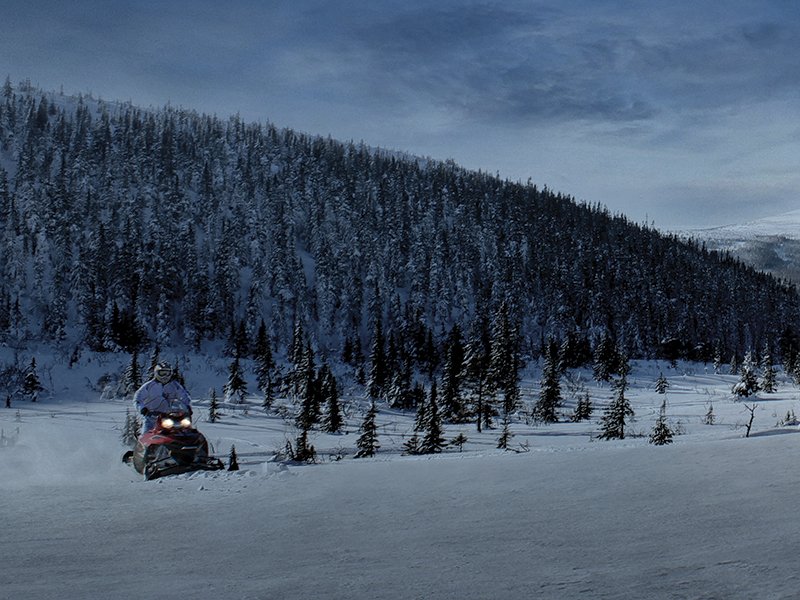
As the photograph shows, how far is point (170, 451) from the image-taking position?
413 inches

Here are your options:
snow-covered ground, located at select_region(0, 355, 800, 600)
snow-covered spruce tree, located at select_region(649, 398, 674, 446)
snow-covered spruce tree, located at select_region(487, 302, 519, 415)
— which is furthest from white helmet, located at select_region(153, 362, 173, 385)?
snow-covered spruce tree, located at select_region(487, 302, 519, 415)

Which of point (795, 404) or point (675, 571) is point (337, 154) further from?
point (675, 571)

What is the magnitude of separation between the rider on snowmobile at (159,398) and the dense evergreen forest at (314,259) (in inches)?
2272

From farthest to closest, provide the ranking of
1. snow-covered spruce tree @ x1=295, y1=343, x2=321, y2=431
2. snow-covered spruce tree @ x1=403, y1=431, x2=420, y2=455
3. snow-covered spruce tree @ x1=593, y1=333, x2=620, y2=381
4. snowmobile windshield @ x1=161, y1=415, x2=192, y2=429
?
snow-covered spruce tree @ x1=593, y1=333, x2=620, y2=381 → snow-covered spruce tree @ x1=295, y1=343, x2=321, y2=431 → snow-covered spruce tree @ x1=403, y1=431, x2=420, y2=455 → snowmobile windshield @ x1=161, y1=415, x2=192, y2=429

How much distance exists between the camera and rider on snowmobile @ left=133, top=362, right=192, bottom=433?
39.2 feet

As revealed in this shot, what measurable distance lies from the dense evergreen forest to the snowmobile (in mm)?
58906

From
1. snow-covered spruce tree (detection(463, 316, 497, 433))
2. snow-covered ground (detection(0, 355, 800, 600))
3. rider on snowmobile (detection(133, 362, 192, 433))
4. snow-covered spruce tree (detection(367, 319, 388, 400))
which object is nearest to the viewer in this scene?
snow-covered ground (detection(0, 355, 800, 600))

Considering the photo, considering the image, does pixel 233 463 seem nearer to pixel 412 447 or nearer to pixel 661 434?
pixel 661 434

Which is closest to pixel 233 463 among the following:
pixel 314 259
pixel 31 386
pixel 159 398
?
pixel 159 398

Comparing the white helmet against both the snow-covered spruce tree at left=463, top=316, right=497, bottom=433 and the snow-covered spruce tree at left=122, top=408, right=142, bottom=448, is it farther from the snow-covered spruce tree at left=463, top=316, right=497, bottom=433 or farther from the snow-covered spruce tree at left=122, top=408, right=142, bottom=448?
the snow-covered spruce tree at left=463, top=316, right=497, bottom=433

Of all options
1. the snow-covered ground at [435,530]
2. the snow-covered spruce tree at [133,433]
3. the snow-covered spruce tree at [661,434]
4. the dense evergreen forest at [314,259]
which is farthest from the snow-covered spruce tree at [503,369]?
the snow-covered ground at [435,530]

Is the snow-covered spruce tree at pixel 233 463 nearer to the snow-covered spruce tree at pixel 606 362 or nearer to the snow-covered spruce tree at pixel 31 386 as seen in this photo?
the snow-covered spruce tree at pixel 31 386

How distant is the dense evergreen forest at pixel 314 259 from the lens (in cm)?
9119

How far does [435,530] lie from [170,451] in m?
7.35
